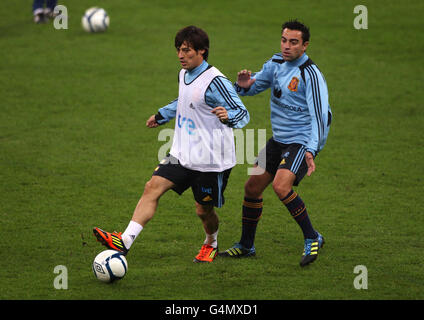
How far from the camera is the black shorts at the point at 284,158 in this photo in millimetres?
6098

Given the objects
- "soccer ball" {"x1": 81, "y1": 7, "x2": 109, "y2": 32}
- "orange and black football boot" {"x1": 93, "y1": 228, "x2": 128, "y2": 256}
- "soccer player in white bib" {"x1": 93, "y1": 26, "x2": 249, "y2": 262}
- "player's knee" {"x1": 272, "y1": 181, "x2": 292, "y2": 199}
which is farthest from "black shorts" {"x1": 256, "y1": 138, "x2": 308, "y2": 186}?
"soccer ball" {"x1": 81, "y1": 7, "x2": 109, "y2": 32}

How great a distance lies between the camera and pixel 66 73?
1320 cm

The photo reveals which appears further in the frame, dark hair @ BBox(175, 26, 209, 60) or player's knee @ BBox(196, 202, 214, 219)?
player's knee @ BBox(196, 202, 214, 219)

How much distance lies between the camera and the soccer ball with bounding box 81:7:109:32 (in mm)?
15594

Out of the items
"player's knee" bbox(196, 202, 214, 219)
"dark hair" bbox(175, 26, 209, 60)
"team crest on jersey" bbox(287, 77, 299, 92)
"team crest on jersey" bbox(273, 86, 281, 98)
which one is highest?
"dark hair" bbox(175, 26, 209, 60)

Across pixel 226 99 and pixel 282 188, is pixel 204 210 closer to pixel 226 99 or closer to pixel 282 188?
pixel 282 188

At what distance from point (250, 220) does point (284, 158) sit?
734 millimetres

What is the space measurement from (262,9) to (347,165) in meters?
8.68

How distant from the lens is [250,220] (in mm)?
6488

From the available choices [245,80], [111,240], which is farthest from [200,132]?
[111,240]

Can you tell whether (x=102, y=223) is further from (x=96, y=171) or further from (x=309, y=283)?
(x=309, y=283)

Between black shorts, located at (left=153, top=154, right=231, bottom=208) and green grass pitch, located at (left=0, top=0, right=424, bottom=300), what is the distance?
0.64 m

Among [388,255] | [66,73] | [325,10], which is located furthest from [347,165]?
[325,10]

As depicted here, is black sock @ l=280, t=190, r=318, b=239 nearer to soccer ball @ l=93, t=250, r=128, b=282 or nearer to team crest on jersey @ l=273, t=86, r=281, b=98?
team crest on jersey @ l=273, t=86, r=281, b=98
